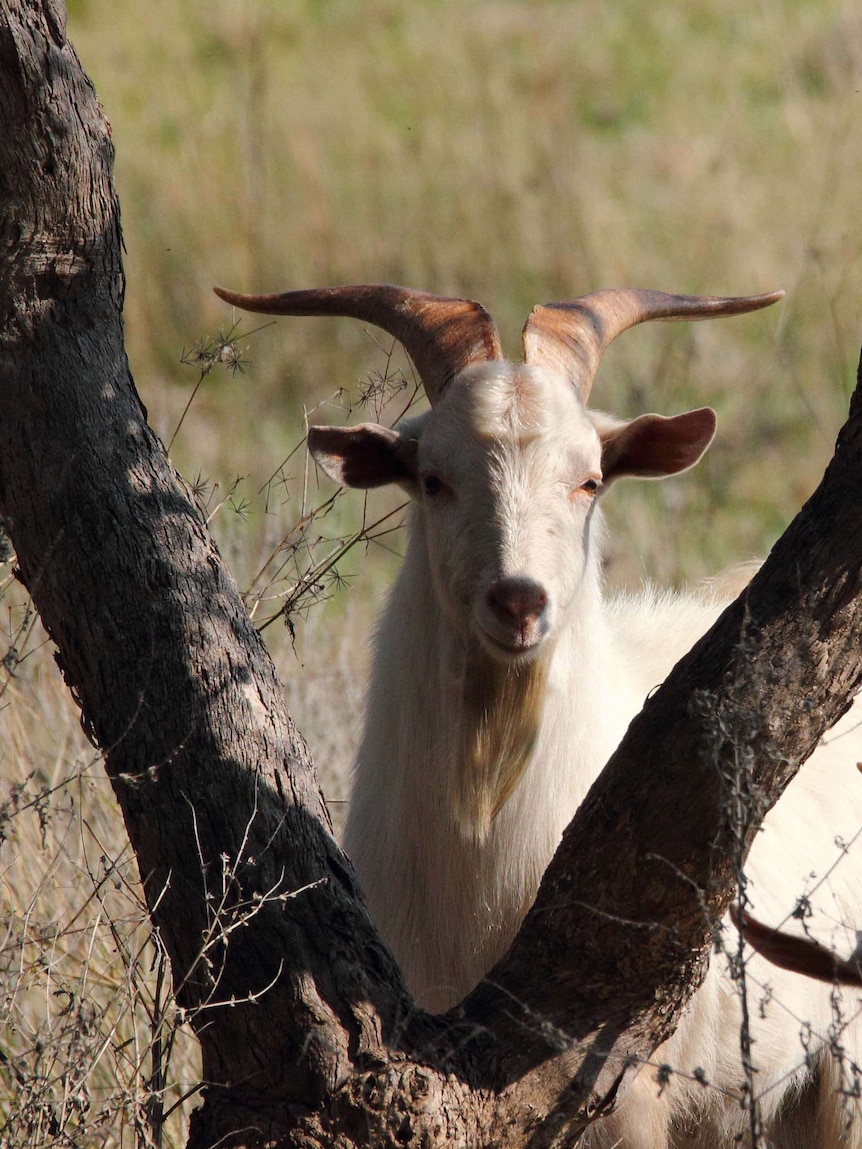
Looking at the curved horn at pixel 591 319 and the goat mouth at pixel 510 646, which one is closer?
the goat mouth at pixel 510 646

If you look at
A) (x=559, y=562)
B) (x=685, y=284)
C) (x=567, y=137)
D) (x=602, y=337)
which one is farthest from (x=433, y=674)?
(x=567, y=137)

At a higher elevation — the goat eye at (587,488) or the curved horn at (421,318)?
the curved horn at (421,318)

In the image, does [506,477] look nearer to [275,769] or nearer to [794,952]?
[275,769]

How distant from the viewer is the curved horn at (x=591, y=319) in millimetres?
4398

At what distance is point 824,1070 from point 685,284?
816 centimetres

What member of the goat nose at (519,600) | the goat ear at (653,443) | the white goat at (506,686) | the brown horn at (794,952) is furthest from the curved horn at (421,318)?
the brown horn at (794,952)

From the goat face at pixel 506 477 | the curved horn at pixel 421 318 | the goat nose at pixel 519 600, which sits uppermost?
the curved horn at pixel 421 318

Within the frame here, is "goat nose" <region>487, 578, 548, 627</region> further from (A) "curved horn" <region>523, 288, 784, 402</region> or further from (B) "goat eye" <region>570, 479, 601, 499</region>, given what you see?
(A) "curved horn" <region>523, 288, 784, 402</region>

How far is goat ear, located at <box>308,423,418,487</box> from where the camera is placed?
440 cm

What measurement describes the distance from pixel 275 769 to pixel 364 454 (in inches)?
57.7

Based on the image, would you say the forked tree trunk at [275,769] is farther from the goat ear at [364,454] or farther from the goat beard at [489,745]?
the goat ear at [364,454]

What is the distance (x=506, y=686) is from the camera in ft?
13.6

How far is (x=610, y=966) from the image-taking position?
10.4 feet

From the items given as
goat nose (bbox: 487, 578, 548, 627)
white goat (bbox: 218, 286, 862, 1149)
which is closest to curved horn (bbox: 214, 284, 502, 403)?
white goat (bbox: 218, 286, 862, 1149)
